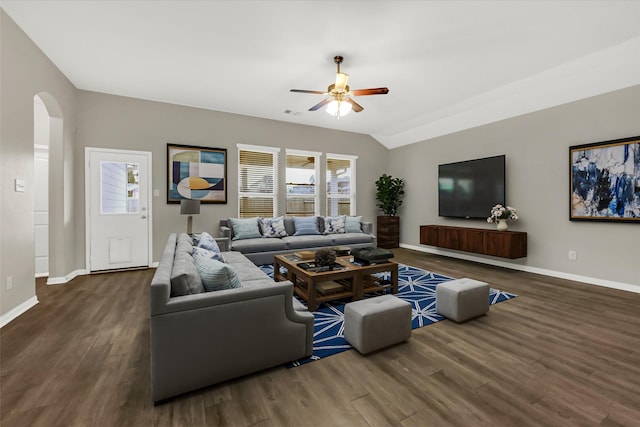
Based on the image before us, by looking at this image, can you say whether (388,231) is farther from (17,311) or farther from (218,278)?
(17,311)

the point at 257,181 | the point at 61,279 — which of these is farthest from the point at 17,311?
the point at 257,181

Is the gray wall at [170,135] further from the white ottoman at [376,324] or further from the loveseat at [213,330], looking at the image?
the white ottoman at [376,324]

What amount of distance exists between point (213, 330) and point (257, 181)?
178 inches

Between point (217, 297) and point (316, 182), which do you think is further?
point (316, 182)

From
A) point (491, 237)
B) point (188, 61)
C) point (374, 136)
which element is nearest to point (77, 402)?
point (188, 61)

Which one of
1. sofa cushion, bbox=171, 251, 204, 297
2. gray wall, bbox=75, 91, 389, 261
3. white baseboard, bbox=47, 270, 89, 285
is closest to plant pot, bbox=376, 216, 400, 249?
gray wall, bbox=75, 91, 389, 261

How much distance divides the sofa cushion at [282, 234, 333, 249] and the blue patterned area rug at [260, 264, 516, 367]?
A: 753mm

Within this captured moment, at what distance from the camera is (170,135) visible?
5.08 m

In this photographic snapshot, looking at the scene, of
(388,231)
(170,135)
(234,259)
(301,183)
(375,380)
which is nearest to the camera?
(375,380)

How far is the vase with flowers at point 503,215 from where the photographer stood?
188 inches

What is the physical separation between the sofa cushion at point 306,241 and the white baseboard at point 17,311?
329 centimetres

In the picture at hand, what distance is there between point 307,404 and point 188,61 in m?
Result: 3.99

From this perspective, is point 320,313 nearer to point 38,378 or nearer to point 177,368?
point 177,368

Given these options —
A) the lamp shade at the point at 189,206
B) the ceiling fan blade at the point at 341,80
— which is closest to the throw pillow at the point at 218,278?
the ceiling fan blade at the point at 341,80
